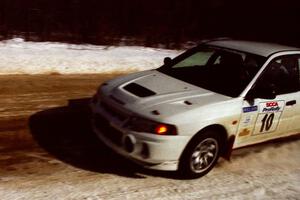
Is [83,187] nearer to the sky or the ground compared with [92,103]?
nearer to the ground

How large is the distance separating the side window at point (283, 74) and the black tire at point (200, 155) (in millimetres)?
1294

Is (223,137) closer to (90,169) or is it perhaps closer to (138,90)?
(138,90)

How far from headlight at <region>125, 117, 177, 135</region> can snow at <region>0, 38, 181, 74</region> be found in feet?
21.2

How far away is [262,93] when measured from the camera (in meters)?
6.11

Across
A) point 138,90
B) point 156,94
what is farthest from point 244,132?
point 138,90

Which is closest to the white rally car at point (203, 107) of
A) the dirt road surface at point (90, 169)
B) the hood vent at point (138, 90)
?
the hood vent at point (138, 90)

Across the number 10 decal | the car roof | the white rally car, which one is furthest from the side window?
the number 10 decal

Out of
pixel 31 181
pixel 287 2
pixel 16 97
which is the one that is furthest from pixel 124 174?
pixel 287 2

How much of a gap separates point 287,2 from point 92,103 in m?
20.5

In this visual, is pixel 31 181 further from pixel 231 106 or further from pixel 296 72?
pixel 296 72

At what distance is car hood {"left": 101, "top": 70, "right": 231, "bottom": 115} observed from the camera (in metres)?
5.58

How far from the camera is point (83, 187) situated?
17.3 feet

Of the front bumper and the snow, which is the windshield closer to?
the front bumper

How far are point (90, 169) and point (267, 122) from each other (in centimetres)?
271
